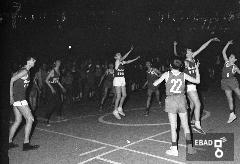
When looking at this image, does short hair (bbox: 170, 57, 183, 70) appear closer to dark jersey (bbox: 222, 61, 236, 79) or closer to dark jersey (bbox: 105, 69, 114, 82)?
dark jersey (bbox: 222, 61, 236, 79)

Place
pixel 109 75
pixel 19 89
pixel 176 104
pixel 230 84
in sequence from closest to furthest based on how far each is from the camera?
1. pixel 176 104
2. pixel 19 89
3. pixel 230 84
4. pixel 109 75

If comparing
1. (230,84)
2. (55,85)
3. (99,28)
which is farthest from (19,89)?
(99,28)

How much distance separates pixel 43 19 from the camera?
2591cm

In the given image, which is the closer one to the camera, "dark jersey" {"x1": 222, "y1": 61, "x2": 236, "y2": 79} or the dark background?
"dark jersey" {"x1": 222, "y1": 61, "x2": 236, "y2": 79}

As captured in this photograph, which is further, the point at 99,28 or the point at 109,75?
the point at 99,28

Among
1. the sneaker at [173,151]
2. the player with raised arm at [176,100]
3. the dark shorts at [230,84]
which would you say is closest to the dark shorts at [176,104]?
the player with raised arm at [176,100]

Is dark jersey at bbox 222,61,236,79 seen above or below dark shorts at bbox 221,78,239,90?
above

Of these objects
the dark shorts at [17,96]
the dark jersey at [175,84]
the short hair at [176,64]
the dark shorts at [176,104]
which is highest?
the short hair at [176,64]

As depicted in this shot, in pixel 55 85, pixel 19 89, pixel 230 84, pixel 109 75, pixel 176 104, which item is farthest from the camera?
pixel 109 75

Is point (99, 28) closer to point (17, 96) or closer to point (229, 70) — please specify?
point (229, 70)

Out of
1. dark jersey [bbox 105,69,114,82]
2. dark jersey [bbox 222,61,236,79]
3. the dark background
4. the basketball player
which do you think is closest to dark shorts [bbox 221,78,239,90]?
dark jersey [bbox 222,61,236,79]

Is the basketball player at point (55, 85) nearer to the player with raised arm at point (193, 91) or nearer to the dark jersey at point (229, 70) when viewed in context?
the player with raised arm at point (193, 91)

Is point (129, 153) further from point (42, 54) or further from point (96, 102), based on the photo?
point (42, 54)

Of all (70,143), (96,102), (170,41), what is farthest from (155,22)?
(70,143)
